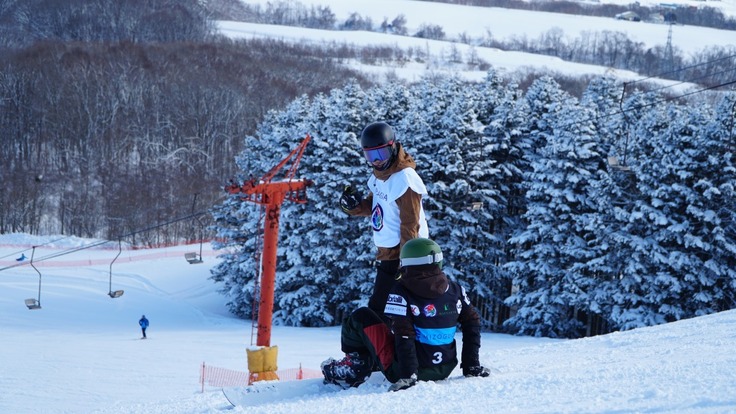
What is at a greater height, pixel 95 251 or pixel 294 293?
pixel 294 293

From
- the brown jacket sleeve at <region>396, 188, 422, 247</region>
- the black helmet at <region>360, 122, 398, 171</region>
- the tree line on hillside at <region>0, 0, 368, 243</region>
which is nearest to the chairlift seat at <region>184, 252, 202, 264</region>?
the tree line on hillside at <region>0, 0, 368, 243</region>

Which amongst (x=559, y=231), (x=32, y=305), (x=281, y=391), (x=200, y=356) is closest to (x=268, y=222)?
(x=200, y=356)

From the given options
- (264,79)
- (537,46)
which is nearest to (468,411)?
(264,79)

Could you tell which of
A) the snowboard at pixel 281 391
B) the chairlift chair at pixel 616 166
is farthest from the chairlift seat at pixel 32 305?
the snowboard at pixel 281 391

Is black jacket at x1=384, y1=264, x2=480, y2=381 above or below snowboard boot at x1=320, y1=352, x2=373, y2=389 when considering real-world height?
above

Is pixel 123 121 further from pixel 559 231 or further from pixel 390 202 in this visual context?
pixel 390 202

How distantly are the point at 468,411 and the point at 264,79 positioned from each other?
9447 cm

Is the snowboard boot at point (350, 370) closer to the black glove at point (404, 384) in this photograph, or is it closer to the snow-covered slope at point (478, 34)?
the black glove at point (404, 384)

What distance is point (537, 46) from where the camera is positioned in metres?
159

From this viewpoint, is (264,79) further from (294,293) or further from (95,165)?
(294,293)

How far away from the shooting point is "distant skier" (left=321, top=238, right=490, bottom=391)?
5988 millimetres

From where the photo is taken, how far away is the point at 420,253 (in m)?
5.93

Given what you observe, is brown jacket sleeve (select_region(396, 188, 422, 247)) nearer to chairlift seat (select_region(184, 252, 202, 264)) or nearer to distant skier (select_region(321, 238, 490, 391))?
distant skier (select_region(321, 238, 490, 391))

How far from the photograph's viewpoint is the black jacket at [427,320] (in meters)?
5.99
